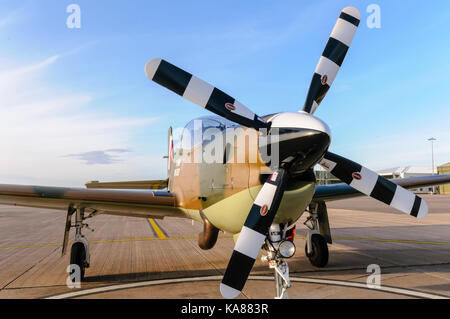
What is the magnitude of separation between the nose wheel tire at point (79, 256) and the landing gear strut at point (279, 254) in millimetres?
3945

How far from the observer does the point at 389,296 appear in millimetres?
4656

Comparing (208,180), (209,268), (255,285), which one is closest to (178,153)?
(208,180)

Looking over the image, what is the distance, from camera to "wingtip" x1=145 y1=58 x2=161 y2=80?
11.7 feet

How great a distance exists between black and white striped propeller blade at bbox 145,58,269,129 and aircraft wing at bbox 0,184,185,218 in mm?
3051

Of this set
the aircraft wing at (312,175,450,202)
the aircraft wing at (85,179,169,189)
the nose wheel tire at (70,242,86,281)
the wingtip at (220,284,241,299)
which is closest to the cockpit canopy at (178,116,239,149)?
the wingtip at (220,284,241,299)

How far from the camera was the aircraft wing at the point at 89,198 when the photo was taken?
244 inches

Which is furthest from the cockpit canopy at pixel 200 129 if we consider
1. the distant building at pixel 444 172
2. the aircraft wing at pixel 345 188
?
the distant building at pixel 444 172

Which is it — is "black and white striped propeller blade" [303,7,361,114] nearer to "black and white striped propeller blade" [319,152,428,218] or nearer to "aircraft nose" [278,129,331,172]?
"black and white striped propeller blade" [319,152,428,218]

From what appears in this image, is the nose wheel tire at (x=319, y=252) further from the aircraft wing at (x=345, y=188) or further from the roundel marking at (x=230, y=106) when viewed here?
the roundel marking at (x=230, y=106)

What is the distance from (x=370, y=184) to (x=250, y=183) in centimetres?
185

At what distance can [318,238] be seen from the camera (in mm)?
7238

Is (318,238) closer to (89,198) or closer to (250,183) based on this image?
(250,183)

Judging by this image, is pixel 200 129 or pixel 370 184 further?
pixel 200 129

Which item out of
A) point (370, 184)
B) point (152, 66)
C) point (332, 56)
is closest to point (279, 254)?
point (370, 184)
